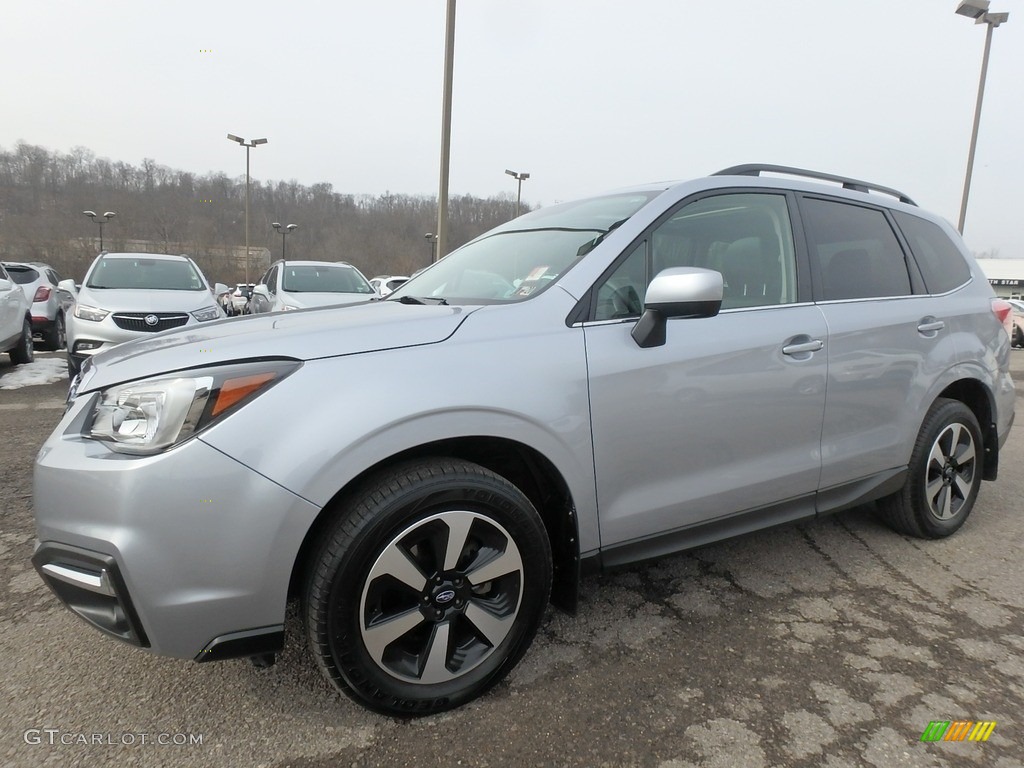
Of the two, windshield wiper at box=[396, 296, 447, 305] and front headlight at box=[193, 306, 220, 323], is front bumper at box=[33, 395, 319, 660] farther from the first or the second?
front headlight at box=[193, 306, 220, 323]

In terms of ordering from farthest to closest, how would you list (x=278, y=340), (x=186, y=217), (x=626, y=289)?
(x=186, y=217)
(x=626, y=289)
(x=278, y=340)

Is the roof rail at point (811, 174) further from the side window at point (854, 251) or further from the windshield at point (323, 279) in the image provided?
the windshield at point (323, 279)

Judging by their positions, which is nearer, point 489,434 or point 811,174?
point 489,434

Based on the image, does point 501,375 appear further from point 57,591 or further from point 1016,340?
point 1016,340

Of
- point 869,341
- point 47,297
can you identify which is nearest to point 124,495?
point 869,341

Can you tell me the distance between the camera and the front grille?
6.91 metres

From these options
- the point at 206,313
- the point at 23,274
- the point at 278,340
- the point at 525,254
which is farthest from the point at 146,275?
the point at 278,340

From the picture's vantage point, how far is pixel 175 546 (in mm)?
1528

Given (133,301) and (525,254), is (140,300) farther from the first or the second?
(525,254)

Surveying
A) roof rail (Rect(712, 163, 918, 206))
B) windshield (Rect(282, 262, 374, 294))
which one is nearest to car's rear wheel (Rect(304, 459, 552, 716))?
roof rail (Rect(712, 163, 918, 206))

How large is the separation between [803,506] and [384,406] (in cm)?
187

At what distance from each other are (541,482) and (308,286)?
7943 millimetres

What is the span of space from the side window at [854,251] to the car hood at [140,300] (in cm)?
676

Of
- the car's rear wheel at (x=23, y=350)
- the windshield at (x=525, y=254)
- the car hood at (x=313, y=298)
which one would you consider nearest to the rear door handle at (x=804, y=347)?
the windshield at (x=525, y=254)
